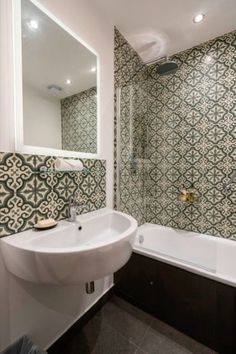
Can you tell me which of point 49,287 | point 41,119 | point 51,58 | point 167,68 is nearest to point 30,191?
point 41,119

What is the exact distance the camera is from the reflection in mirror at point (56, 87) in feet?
3.44

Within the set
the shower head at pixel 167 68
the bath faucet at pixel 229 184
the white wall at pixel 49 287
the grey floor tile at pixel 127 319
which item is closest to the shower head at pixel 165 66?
the shower head at pixel 167 68

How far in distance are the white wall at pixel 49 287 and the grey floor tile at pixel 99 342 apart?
0.13 metres

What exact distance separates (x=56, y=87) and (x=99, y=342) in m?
1.75

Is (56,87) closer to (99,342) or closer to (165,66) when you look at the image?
(165,66)

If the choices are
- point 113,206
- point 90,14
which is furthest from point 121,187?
point 90,14

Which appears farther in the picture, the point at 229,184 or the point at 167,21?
the point at 229,184

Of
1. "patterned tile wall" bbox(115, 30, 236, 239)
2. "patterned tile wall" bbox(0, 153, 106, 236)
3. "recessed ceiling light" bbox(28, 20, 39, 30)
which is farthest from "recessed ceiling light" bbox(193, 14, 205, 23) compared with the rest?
"patterned tile wall" bbox(0, 153, 106, 236)

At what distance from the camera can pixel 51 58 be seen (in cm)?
120

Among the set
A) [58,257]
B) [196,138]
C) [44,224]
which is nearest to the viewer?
[58,257]

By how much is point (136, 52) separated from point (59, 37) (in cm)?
112

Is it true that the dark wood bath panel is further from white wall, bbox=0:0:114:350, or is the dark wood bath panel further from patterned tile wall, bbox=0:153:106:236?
patterned tile wall, bbox=0:153:106:236

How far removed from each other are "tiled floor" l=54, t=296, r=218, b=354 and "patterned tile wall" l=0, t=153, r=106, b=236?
0.87 m

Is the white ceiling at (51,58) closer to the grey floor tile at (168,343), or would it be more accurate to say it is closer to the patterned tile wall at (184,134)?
the patterned tile wall at (184,134)
